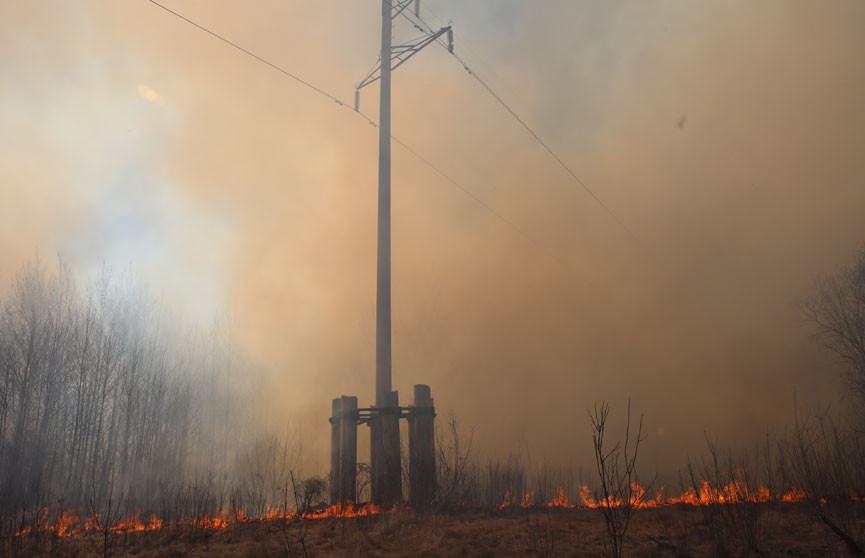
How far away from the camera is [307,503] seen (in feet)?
53.5

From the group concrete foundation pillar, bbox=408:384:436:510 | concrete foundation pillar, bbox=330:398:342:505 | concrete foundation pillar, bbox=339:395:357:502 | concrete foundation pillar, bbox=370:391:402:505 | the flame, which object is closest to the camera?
Answer: the flame

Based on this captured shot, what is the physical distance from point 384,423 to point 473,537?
5483mm

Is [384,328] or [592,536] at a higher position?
[384,328]

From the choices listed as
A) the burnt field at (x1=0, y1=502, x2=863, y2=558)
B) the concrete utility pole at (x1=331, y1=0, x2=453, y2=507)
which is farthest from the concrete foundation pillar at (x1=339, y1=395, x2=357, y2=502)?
the burnt field at (x1=0, y1=502, x2=863, y2=558)

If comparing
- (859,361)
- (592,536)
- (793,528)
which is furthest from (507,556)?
(859,361)

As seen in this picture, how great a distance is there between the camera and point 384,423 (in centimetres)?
1725

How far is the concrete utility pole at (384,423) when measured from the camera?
654 inches

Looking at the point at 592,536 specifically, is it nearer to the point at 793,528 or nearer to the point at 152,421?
the point at 793,528

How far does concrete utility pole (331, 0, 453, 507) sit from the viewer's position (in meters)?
16.6

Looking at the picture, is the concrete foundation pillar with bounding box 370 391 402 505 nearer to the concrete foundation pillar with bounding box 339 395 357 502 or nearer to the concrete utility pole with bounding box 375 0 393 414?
the concrete utility pole with bounding box 375 0 393 414

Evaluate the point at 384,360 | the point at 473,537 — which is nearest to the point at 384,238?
the point at 384,360

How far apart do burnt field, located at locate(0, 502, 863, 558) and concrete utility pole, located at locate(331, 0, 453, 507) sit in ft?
Answer: 6.39

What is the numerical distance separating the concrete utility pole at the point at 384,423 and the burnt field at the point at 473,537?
Result: 1.95 m

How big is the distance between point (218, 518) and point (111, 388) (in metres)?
20.7
